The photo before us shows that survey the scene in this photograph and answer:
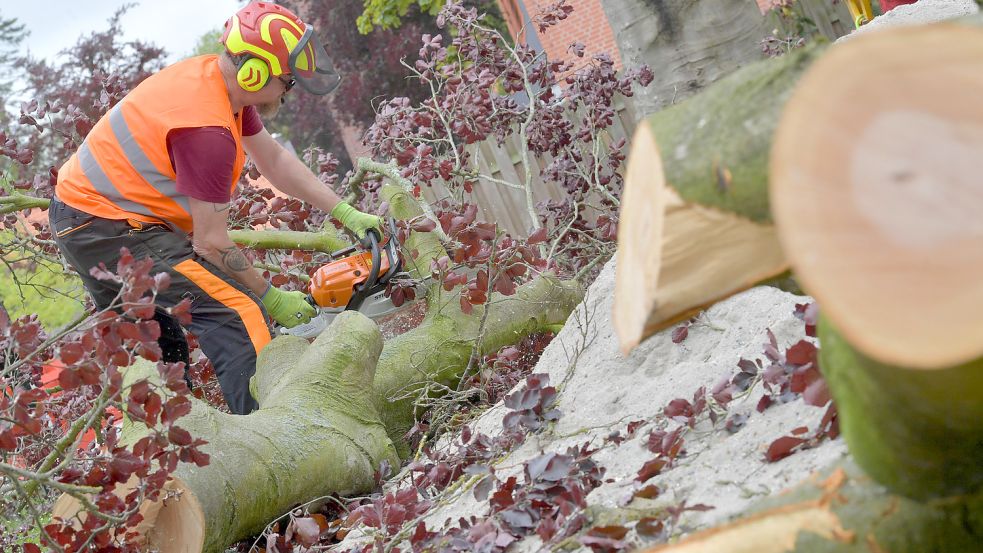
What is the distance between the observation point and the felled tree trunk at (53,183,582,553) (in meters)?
2.83

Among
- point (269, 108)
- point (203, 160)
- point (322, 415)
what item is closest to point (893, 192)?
point (322, 415)

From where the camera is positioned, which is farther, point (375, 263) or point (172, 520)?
point (375, 263)

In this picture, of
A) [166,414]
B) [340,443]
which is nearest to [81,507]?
[166,414]

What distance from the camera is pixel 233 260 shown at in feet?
12.5

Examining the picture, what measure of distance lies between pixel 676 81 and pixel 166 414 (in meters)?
3.09

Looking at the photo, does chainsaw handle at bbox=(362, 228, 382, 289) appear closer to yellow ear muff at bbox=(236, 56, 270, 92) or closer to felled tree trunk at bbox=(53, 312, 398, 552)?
felled tree trunk at bbox=(53, 312, 398, 552)

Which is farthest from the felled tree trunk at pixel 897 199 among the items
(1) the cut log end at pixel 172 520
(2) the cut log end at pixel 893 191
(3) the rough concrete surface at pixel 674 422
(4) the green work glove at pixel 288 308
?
(4) the green work glove at pixel 288 308

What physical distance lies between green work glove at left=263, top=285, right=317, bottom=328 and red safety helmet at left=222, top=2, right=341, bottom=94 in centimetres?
93

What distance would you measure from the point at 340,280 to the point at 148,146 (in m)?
1.00

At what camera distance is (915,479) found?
117 centimetres

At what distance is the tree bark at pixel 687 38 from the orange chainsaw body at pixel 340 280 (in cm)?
171

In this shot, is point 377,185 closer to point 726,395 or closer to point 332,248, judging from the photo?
point 332,248

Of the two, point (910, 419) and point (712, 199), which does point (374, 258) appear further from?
point (910, 419)

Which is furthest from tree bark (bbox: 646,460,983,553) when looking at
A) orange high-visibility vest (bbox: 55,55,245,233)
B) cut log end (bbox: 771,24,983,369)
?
orange high-visibility vest (bbox: 55,55,245,233)
